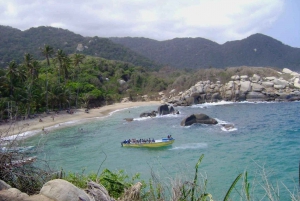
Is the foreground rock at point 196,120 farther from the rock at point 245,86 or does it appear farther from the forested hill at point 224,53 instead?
the forested hill at point 224,53

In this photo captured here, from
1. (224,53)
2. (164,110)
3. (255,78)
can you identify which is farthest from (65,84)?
(224,53)

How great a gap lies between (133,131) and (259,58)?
412 feet

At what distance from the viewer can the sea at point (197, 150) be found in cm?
1720

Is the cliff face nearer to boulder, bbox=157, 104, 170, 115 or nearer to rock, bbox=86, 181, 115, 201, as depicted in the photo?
boulder, bbox=157, 104, 170, 115

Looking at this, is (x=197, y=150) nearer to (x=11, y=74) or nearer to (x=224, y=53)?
(x=11, y=74)

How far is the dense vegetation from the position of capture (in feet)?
134

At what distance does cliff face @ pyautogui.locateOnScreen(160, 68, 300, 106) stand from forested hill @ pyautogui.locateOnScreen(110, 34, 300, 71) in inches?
2450

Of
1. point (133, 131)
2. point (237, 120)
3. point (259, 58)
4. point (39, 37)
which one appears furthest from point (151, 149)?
point (259, 58)

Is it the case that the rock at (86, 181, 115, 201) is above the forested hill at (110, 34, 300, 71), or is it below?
below

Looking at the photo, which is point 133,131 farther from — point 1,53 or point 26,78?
point 1,53

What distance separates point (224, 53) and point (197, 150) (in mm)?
150134

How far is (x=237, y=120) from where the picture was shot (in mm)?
39188

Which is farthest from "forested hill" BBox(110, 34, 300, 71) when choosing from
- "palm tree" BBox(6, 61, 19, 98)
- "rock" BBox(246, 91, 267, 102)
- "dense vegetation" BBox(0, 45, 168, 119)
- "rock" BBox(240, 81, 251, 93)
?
"palm tree" BBox(6, 61, 19, 98)

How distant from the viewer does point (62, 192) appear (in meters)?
5.77
